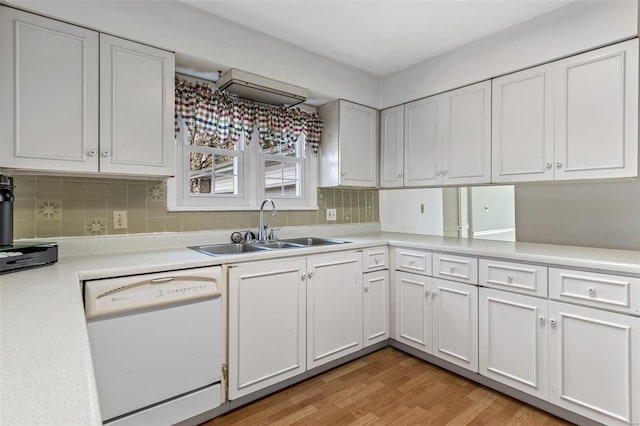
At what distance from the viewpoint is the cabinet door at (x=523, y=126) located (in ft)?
7.09

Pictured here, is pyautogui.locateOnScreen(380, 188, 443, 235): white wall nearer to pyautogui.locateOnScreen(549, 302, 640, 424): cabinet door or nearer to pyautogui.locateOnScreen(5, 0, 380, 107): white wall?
pyautogui.locateOnScreen(5, 0, 380, 107): white wall

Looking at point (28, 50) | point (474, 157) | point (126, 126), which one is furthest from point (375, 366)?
point (28, 50)

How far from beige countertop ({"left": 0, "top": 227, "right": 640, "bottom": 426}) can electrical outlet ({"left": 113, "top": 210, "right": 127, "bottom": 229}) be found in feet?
0.27

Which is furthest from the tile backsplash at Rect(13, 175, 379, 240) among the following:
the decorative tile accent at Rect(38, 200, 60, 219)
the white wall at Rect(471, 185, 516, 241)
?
the white wall at Rect(471, 185, 516, 241)

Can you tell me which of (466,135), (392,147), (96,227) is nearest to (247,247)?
(96,227)

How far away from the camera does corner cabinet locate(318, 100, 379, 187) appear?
115 inches

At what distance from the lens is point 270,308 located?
206 cm

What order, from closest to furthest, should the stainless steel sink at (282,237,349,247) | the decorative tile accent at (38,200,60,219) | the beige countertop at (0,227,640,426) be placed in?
the beige countertop at (0,227,640,426) → the decorative tile accent at (38,200,60,219) → the stainless steel sink at (282,237,349,247)

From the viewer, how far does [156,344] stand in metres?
1.65

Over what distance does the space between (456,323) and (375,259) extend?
0.71m

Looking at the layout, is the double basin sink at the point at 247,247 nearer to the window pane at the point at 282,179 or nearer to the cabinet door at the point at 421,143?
the window pane at the point at 282,179

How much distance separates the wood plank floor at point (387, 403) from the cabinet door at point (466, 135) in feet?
4.67

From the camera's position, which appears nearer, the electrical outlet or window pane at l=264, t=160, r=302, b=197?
the electrical outlet

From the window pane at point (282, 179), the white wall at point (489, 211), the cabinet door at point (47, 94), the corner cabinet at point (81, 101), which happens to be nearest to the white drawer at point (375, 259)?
the window pane at point (282, 179)
